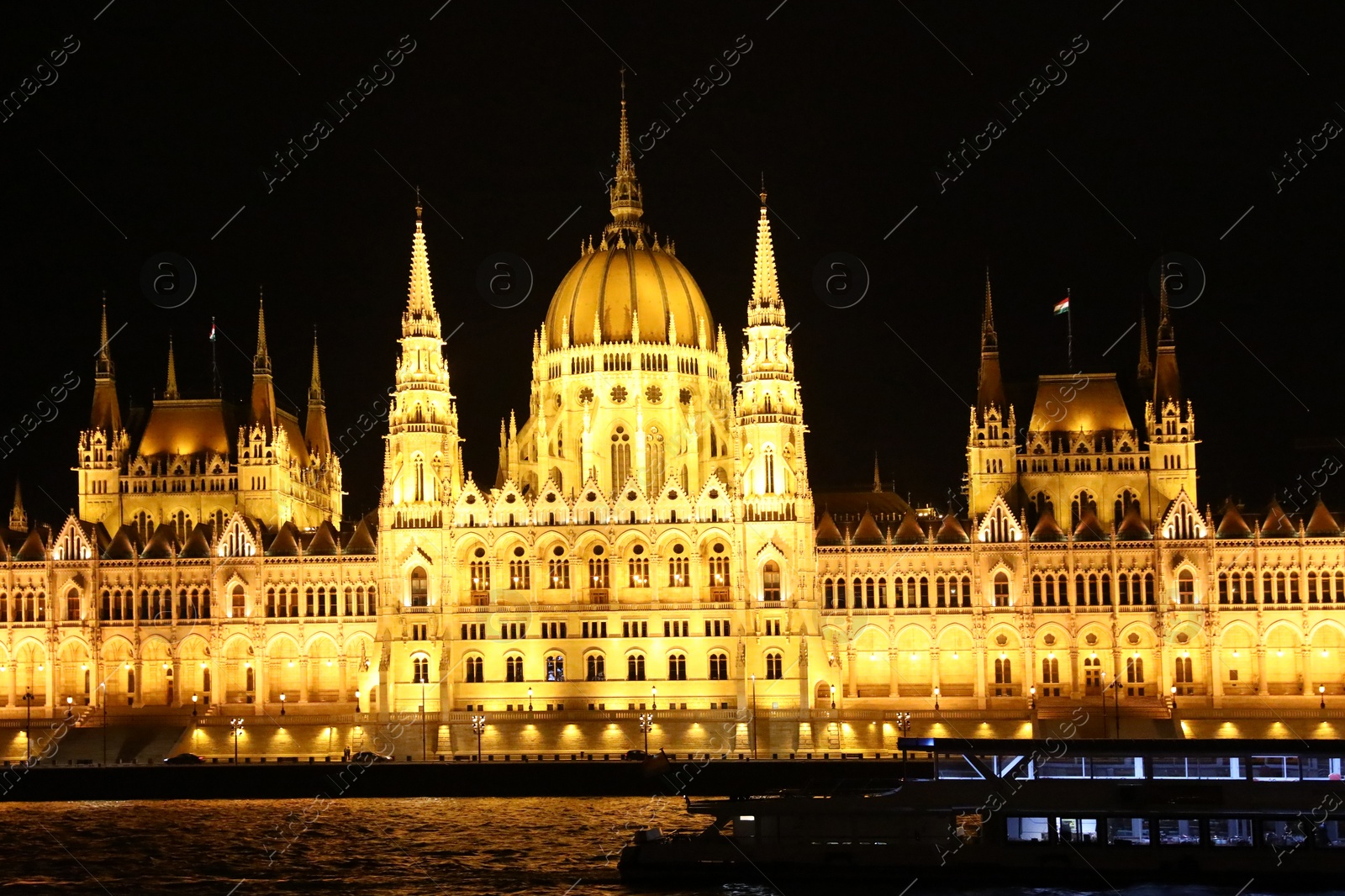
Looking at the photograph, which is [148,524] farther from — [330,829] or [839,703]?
[330,829]

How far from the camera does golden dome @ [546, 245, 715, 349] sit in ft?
535

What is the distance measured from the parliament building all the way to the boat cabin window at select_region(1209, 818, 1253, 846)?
4537 cm

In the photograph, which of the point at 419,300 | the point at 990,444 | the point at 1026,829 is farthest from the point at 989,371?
the point at 1026,829

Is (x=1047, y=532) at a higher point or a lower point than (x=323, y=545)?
lower

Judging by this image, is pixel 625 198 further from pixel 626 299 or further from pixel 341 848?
pixel 341 848

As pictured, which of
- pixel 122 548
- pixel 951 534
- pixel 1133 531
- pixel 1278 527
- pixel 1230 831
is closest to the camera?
pixel 1230 831

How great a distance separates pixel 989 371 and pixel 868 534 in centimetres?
1611

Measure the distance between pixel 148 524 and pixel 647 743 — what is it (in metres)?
50.7

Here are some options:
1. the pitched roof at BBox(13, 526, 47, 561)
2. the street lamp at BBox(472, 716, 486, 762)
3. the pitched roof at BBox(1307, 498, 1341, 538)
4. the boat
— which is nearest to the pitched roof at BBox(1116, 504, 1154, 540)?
the pitched roof at BBox(1307, 498, 1341, 538)

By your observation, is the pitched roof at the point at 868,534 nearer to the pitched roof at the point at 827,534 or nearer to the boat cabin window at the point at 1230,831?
the pitched roof at the point at 827,534

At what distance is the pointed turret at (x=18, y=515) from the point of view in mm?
166750

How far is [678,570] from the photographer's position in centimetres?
14825

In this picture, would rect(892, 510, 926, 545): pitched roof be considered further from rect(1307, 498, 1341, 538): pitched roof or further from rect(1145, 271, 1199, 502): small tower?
rect(1307, 498, 1341, 538): pitched roof

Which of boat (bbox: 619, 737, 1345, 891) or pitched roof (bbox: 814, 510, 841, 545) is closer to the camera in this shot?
boat (bbox: 619, 737, 1345, 891)
